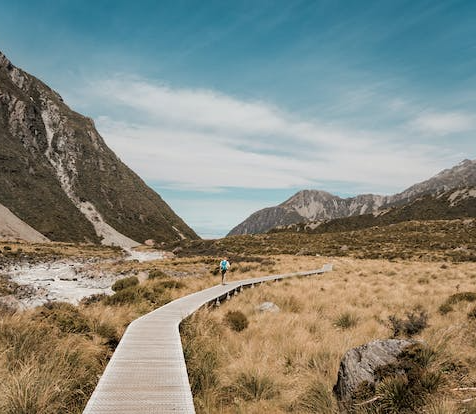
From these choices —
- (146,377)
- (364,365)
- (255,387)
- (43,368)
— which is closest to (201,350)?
(255,387)

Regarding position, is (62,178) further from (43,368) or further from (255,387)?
(255,387)

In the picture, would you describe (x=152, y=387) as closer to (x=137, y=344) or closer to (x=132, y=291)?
(x=137, y=344)

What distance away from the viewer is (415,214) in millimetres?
167750

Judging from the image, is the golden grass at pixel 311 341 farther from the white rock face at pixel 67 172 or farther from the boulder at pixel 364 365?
the white rock face at pixel 67 172

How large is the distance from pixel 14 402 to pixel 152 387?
1880mm

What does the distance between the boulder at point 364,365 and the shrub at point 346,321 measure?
5.80m

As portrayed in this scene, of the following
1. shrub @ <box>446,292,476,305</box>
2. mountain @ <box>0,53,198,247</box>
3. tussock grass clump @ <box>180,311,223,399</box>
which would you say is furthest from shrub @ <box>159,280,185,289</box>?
mountain @ <box>0,53,198,247</box>

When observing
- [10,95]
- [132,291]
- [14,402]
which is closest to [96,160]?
[10,95]

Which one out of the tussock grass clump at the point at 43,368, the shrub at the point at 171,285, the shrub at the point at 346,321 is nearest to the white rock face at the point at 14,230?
the shrub at the point at 171,285

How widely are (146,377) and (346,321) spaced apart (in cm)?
819

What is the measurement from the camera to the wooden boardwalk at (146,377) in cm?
500

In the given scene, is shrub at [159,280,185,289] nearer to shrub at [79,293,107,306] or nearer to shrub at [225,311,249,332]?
shrub at [79,293,107,306]

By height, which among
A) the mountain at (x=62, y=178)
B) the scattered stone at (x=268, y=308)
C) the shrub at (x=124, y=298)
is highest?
the mountain at (x=62, y=178)

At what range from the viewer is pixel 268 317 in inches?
524
